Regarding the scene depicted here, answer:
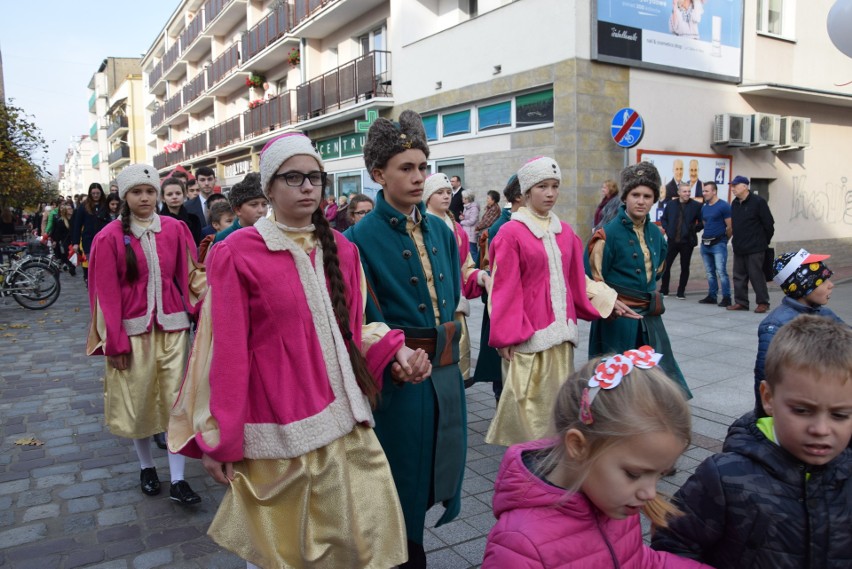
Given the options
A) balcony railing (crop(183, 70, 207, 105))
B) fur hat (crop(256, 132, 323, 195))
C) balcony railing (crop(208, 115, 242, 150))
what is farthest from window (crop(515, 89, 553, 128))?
balcony railing (crop(183, 70, 207, 105))

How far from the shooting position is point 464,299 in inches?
199

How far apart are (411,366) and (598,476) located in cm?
95

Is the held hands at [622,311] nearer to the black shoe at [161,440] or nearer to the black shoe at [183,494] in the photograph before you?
the black shoe at [183,494]

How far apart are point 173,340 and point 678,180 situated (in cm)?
1150

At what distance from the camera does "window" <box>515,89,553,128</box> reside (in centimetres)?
1278

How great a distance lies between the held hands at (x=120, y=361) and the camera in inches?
161

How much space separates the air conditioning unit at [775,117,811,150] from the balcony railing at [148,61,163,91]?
4531 cm

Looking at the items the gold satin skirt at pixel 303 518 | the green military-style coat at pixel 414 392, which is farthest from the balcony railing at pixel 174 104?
the gold satin skirt at pixel 303 518

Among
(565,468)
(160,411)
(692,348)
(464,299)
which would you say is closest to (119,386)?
(160,411)

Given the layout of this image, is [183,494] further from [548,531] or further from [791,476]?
[791,476]

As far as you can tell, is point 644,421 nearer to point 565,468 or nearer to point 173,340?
point 565,468

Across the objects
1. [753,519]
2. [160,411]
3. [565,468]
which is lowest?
[160,411]

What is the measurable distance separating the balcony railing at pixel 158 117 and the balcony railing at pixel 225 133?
51.9ft

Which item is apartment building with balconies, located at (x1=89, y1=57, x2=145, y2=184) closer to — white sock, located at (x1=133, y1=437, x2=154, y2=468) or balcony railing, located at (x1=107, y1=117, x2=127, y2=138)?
balcony railing, located at (x1=107, y1=117, x2=127, y2=138)
